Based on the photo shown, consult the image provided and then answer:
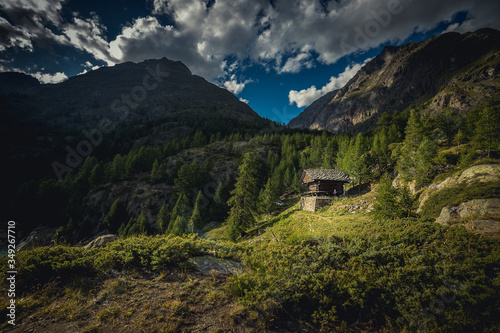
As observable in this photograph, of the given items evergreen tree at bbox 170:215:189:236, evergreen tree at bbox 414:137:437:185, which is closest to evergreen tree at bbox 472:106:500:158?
evergreen tree at bbox 414:137:437:185

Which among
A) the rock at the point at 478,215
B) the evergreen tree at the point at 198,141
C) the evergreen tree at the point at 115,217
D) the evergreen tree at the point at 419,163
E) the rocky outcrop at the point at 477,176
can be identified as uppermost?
the evergreen tree at the point at 198,141

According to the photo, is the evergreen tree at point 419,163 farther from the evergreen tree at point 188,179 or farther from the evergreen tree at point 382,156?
the evergreen tree at point 188,179

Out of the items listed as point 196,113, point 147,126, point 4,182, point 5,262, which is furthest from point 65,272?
point 196,113

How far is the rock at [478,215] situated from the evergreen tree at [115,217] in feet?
232

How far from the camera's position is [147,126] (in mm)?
145375

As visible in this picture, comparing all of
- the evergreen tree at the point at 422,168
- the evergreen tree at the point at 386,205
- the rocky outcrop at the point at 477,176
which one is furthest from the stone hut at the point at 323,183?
the rocky outcrop at the point at 477,176

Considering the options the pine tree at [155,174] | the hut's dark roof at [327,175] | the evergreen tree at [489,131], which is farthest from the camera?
the pine tree at [155,174]

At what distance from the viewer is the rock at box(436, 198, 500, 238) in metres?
9.82

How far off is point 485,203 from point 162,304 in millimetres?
19286

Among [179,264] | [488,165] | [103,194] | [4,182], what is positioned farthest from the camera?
[4,182]

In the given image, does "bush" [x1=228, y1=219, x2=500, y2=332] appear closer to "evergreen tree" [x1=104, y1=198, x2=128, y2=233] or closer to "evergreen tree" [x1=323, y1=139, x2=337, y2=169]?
"evergreen tree" [x1=323, y1=139, x2=337, y2=169]

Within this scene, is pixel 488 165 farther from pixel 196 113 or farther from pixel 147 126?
pixel 196 113

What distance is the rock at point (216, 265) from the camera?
29.9 ft

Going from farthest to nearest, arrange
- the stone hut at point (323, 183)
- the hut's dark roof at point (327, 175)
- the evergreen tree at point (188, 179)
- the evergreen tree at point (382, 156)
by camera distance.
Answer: the evergreen tree at point (188, 179), the evergreen tree at point (382, 156), the hut's dark roof at point (327, 175), the stone hut at point (323, 183)
